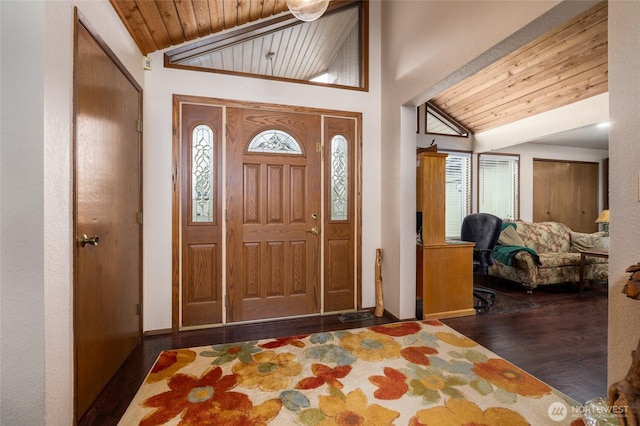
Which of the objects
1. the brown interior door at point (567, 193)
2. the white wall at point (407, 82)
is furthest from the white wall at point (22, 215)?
the brown interior door at point (567, 193)

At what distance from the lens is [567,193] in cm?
588

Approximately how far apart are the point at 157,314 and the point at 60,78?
207 centimetres

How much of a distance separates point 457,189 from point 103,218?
502 cm

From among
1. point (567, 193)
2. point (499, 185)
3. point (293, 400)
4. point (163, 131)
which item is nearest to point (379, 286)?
point (293, 400)

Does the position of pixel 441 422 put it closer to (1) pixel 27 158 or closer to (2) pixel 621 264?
(2) pixel 621 264

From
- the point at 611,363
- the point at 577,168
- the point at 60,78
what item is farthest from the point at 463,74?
the point at 577,168

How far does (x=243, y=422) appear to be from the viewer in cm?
155

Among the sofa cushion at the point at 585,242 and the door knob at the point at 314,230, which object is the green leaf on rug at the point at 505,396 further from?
the sofa cushion at the point at 585,242

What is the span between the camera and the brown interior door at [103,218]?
1602mm

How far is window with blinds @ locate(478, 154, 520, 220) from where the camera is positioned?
5.28 metres

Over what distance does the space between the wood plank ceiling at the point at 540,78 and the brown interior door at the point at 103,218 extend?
→ 353 cm

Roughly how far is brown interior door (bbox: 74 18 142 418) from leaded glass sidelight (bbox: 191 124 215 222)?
1.54 ft

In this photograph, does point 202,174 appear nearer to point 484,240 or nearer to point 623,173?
point 623,173

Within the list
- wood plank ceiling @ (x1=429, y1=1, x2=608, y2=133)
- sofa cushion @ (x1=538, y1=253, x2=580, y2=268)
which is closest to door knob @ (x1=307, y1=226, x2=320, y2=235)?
wood plank ceiling @ (x1=429, y1=1, x2=608, y2=133)
